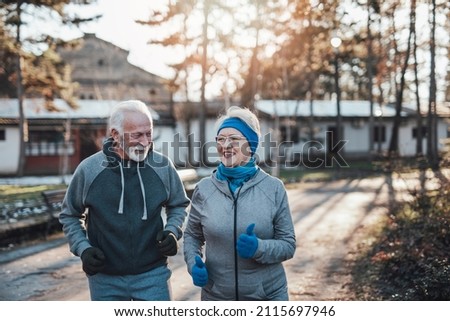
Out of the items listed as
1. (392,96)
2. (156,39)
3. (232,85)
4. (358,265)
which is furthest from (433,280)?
(392,96)

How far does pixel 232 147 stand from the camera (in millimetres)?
2695

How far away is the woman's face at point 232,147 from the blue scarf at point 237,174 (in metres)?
0.03

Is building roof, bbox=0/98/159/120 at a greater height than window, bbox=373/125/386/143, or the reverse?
building roof, bbox=0/98/159/120

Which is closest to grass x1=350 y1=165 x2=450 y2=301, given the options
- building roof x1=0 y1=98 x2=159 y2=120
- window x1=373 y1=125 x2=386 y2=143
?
building roof x1=0 y1=98 x2=159 y2=120

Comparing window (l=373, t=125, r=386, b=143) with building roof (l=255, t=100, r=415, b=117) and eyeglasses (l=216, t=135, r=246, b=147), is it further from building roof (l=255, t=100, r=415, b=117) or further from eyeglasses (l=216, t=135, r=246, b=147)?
eyeglasses (l=216, t=135, r=246, b=147)

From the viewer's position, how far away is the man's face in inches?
110

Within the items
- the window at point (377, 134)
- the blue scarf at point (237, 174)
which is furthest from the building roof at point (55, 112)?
the blue scarf at point (237, 174)

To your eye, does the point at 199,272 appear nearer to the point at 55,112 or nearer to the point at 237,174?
the point at 237,174

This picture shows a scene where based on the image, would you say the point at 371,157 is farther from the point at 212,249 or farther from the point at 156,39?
the point at 212,249

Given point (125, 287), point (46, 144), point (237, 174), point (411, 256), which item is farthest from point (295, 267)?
point (46, 144)

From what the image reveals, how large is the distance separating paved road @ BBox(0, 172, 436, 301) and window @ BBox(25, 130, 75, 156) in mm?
14353

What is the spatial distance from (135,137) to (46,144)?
21108 millimetres

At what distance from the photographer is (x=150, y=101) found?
25.9m

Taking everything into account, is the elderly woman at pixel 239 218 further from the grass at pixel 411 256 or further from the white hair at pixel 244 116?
the grass at pixel 411 256
